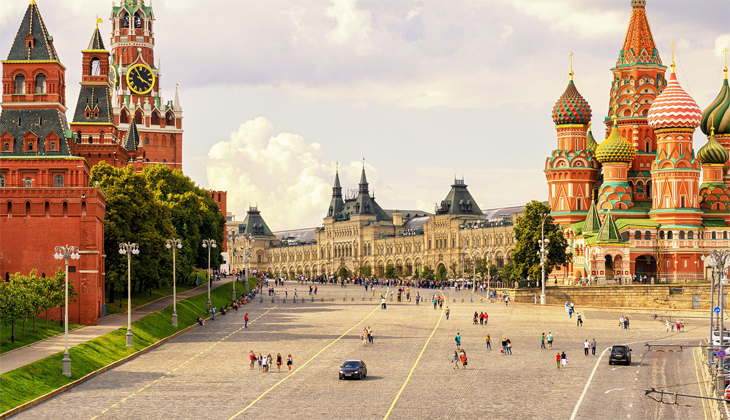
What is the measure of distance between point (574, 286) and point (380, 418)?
197 ft

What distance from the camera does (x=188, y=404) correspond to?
43.1m

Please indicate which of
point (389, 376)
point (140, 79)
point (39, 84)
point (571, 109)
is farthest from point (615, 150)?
point (389, 376)

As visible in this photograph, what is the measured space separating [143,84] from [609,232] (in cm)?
7558

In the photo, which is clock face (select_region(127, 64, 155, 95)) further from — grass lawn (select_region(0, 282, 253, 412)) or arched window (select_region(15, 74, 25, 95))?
arched window (select_region(15, 74, 25, 95))

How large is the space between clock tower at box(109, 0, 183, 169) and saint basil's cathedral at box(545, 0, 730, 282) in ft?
194

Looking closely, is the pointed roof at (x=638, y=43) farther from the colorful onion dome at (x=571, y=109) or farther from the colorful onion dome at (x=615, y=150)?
the colorful onion dome at (x=615, y=150)

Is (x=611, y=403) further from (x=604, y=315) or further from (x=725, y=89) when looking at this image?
(x=725, y=89)

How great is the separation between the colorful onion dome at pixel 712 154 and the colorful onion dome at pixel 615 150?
7395 mm

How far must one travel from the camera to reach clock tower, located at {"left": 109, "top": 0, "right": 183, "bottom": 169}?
495 feet

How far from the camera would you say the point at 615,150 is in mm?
115688

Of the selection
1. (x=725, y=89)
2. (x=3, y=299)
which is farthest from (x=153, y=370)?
(x=725, y=89)

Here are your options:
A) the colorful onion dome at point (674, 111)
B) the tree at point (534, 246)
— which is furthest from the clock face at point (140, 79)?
the colorful onion dome at point (674, 111)

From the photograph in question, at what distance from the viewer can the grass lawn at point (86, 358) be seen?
45.1 m

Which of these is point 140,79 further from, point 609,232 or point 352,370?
point 352,370
